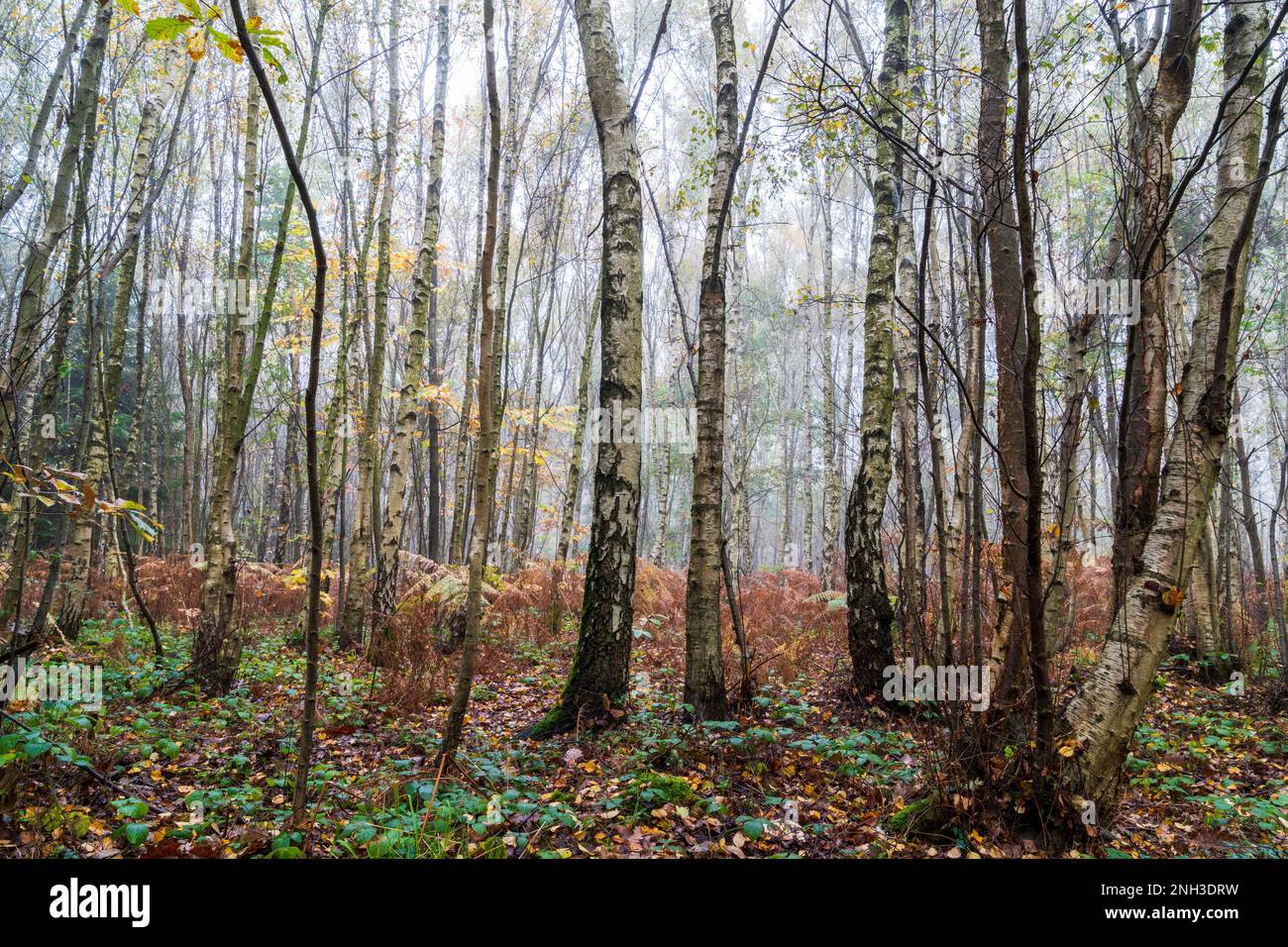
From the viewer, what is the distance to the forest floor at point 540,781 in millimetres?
2658

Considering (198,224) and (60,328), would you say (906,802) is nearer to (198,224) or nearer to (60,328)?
(60,328)

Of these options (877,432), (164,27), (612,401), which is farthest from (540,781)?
(877,432)

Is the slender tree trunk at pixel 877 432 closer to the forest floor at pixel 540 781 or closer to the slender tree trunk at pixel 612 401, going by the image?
the forest floor at pixel 540 781

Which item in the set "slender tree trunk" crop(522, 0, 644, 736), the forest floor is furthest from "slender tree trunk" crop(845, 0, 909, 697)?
"slender tree trunk" crop(522, 0, 644, 736)

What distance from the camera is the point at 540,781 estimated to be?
11.0 feet

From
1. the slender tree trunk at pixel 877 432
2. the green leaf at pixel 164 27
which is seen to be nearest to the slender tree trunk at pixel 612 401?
the slender tree trunk at pixel 877 432

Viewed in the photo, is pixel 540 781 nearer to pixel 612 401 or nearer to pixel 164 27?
pixel 612 401

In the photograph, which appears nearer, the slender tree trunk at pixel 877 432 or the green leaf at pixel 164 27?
the green leaf at pixel 164 27

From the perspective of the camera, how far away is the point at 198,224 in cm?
1767

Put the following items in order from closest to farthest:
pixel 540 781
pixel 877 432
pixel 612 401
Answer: pixel 540 781 < pixel 612 401 < pixel 877 432

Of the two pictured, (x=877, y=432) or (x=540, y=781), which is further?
(x=877, y=432)

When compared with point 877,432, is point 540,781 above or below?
below

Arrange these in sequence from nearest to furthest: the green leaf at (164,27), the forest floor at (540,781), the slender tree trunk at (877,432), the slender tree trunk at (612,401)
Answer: the green leaf at (164,27) < the forest floor at (540,781) < the slender tree trunk at (612,401) < the slender tree trunk at (877,432)
